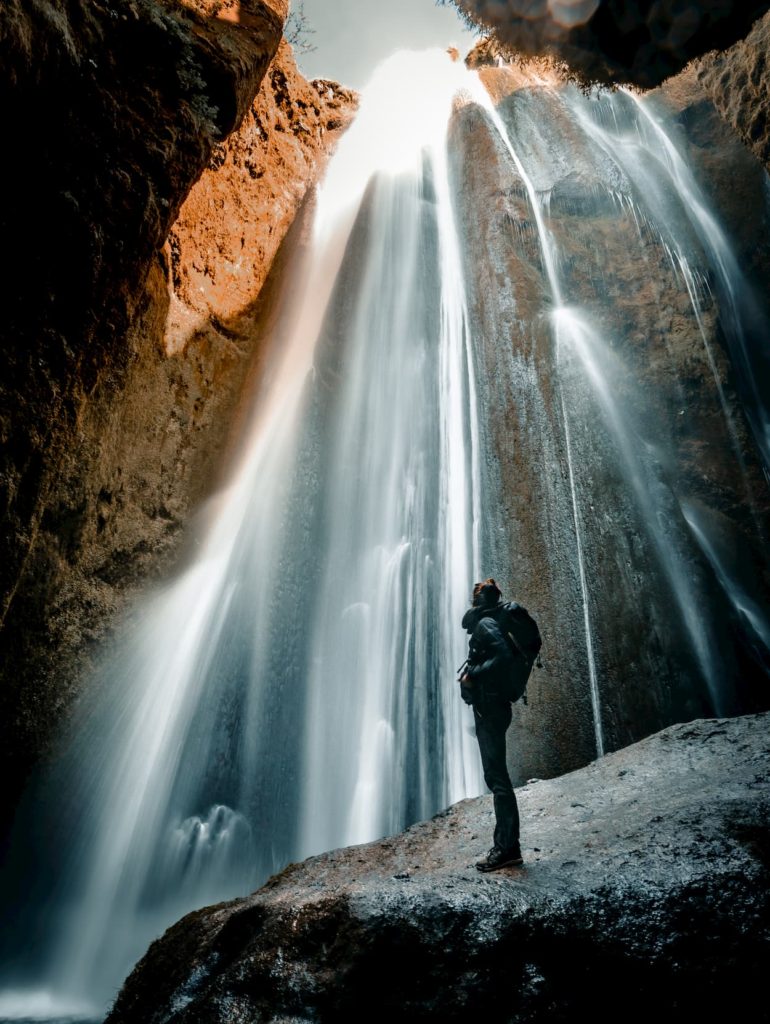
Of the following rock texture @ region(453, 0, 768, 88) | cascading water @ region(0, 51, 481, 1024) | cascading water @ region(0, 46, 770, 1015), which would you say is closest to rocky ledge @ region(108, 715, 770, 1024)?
cascading water @ region(0, 46, 770, 1015)

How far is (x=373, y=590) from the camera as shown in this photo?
10805 mm

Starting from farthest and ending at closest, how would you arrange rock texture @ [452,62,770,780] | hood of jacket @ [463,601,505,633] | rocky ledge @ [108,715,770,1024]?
1. rock texture @ [452,62,770,780]
2. hood of jacket @ [463,601,505,633]
3. rocky ledge @ [108,715,770,1024]

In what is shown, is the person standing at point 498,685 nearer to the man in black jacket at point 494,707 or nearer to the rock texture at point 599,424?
the man in black jacket at point 494,707

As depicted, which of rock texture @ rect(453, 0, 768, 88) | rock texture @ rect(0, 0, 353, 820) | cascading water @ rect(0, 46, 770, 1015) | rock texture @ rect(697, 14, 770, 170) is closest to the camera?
rock texture @ rect(0, 0, 353, 820)

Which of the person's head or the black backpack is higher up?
the person's head

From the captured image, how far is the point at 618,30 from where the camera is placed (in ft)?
18.8

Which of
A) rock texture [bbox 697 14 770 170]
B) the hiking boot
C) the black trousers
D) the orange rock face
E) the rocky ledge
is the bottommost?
the rocky ledge

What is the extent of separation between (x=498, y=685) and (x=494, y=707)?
0.46 ft

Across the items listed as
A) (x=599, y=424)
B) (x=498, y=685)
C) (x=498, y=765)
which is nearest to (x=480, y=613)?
(x=498, y=685)

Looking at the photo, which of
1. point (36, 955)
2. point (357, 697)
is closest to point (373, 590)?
point (357, 697)

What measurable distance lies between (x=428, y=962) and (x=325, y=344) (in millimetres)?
11966

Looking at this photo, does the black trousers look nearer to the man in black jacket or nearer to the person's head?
the man in black jacket

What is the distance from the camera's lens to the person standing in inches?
124

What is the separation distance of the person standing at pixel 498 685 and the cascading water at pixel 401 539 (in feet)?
13.0
